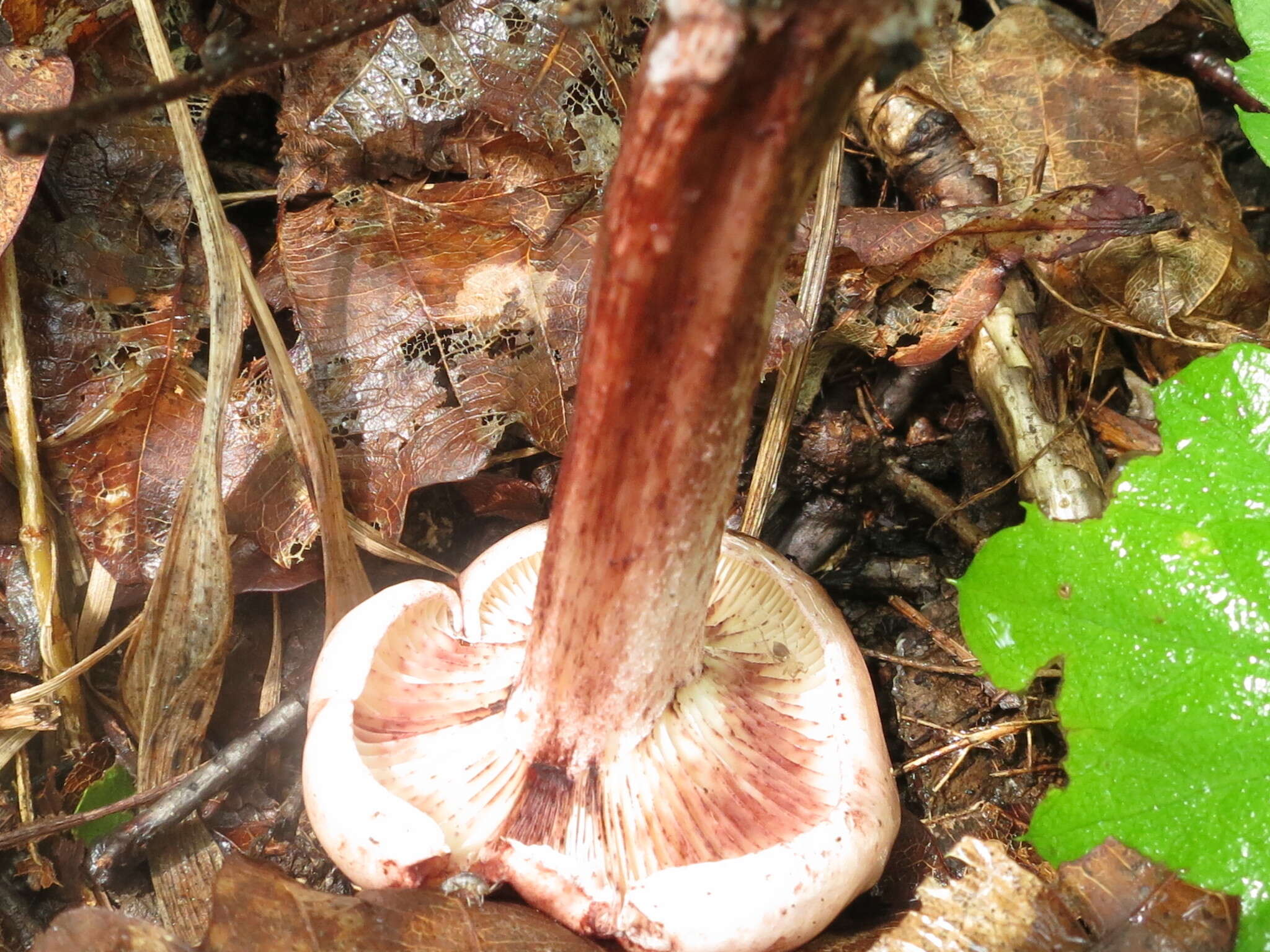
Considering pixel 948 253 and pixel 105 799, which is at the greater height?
pixel 948 253

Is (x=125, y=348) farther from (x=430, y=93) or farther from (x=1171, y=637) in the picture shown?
(x=1171, y=637)

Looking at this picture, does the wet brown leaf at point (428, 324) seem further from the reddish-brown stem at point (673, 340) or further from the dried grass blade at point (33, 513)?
the reddish-brown stem at point (673, 340)

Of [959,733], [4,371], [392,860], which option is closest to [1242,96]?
[959,733]

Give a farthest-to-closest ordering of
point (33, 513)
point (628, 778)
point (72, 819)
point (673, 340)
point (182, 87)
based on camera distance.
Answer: point (33, 513) → point (72, 819) → point (628, 778) → point (673, 340) → point (182, 87)

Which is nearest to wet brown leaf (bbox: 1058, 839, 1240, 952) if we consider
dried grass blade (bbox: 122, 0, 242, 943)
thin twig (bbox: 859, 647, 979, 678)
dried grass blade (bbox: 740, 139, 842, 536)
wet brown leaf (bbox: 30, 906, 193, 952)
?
thin twig (bbox: 859, 647, 979, 678)

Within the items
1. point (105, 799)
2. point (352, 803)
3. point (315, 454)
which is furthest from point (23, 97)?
point (352, 803)

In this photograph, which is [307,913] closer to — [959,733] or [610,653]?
[610,653]
